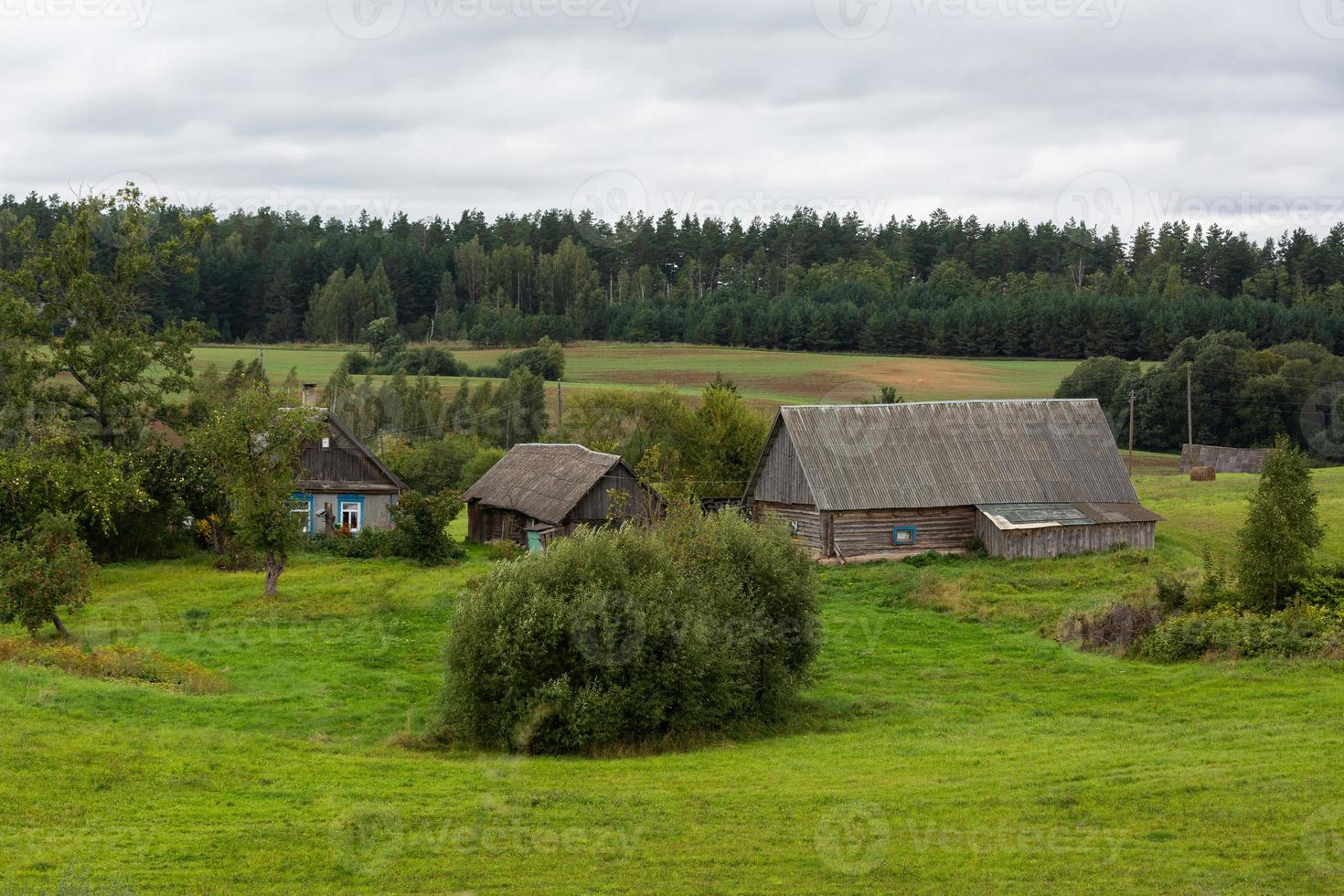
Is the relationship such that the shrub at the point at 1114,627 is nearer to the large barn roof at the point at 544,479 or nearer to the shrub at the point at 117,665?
the shrub at the point at 117,665

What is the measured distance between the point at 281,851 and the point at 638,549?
31.1 ft

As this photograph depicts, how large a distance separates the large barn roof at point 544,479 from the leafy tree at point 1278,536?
21530 millimetres

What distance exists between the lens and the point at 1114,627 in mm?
26078

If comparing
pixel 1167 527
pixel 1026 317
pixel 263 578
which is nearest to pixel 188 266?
pixel 263 578

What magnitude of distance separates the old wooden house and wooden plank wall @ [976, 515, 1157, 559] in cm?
2113

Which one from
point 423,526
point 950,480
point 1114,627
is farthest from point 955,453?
point 423,526

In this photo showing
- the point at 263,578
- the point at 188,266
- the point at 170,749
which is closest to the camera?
the point at 170,749

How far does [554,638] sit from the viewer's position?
20547mm

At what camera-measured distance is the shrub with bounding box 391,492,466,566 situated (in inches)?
1554

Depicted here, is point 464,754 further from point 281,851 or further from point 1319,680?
point 1319,680

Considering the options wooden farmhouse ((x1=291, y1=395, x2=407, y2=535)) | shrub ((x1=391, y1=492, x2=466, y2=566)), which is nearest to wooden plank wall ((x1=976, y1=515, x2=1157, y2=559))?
shrub ((x1=391, y1=492, x2=466, y2=566))

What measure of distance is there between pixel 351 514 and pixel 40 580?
20.6 m

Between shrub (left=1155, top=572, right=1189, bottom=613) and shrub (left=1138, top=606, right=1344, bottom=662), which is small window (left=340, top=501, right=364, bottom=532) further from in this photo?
shrub (left=1138, top=606, right=1344, bottom=662)

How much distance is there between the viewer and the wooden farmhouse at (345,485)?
4550 cm
